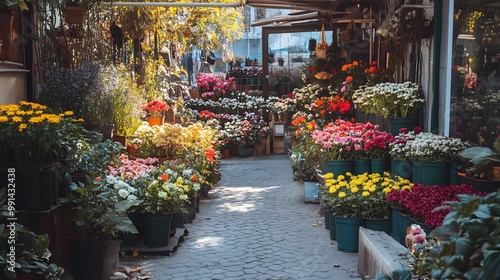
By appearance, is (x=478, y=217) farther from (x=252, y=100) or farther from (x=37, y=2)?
(x=252, y=100)

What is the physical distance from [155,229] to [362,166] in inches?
113

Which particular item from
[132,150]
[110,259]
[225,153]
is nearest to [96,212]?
[110,259]

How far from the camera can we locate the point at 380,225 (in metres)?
7.11

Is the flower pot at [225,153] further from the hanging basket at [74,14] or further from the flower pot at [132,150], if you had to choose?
the hanging basket at [74,14]

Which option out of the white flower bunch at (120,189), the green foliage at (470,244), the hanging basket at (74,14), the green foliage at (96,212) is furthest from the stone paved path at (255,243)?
the green foliage at (470,244)

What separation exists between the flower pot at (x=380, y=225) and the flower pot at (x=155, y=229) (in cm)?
220

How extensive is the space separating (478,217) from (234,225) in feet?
20.7

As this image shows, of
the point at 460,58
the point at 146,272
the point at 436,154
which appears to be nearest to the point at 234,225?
the point at 146,272

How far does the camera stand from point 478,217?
272 cm

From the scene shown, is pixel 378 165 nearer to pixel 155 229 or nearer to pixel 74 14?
pixel 155 229

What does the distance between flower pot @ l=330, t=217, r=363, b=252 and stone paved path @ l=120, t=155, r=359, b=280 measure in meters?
0.10

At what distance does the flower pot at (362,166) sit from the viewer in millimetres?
8555

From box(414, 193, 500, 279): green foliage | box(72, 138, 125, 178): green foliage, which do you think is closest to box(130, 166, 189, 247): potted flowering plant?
box(72, 138, 125, 178): green foliage

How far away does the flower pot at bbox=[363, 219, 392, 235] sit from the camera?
707 cm
